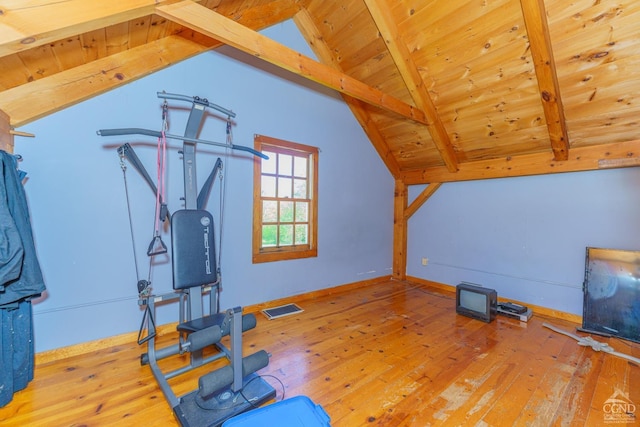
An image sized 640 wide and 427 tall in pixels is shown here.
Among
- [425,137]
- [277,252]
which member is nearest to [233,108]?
[277,252]

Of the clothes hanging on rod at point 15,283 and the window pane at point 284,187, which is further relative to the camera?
the window pane at point 284,187

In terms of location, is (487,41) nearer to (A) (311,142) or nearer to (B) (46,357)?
(A) (311,142)

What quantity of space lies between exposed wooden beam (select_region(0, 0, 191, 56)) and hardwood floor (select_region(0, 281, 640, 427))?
6.45 feet

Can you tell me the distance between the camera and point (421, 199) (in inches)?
177

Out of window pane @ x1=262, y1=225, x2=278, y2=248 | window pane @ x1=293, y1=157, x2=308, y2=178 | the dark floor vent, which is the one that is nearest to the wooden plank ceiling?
window pane @ x1=293, y1=157, x2=308, y2=178

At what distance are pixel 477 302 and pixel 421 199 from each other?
189cm

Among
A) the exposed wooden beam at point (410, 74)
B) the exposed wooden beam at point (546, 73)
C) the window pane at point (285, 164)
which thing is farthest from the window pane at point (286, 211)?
the exposed wooden beam at point (546, 73)

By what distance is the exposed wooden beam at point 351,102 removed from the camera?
3358 millimetres

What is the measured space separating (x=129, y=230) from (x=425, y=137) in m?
3.70

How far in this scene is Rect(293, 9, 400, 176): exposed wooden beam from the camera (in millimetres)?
3358

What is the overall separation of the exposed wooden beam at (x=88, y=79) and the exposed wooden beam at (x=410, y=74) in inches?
71.3

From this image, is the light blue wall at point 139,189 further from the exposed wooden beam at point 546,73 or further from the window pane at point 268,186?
the exposed wooden beam at point 546,73

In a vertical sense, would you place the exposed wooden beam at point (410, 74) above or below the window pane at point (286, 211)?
above

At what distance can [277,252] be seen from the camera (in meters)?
3.34
